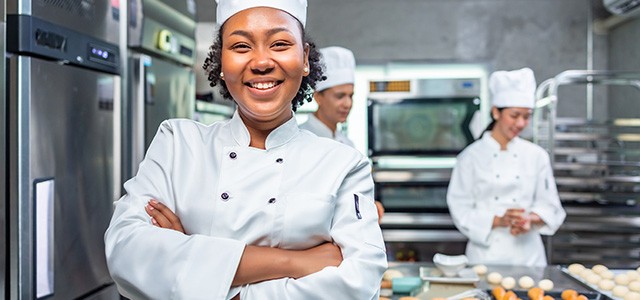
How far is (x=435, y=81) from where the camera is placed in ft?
16.1

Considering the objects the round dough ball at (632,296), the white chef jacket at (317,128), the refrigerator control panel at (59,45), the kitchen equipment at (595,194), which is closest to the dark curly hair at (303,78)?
the refrigerator control panel at (59,45)

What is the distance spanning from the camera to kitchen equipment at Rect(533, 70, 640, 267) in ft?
13.8

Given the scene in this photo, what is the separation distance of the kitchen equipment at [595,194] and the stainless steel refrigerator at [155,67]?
2.41 m

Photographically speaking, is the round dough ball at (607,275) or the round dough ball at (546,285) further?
the round dough ball at (607,275)

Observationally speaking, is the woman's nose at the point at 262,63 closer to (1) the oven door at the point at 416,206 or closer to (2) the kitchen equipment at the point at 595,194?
(2) the kitchen equipment at the point at 595,194

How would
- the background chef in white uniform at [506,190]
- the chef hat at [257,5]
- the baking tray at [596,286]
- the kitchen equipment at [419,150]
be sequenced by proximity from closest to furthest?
the chef hat at [257,5], the baking tray at [596,286], the background chef in white uniform at [506,190], the kitchen equipment at [419,150]

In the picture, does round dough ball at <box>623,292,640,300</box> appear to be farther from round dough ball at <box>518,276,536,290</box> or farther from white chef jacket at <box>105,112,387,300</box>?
white chef jacket at <box>105,112,387,300</box>

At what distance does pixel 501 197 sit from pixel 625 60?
2.62 metres

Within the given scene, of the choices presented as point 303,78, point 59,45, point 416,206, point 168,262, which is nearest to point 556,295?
point 303,78

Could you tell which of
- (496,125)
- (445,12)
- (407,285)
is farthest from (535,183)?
(445,12)

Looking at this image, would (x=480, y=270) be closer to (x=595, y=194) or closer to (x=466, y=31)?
(x=595, y=194)

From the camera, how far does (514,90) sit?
11.2 feet

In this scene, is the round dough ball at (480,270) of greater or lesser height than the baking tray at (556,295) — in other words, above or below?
above

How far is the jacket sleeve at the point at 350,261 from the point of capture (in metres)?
1.18
